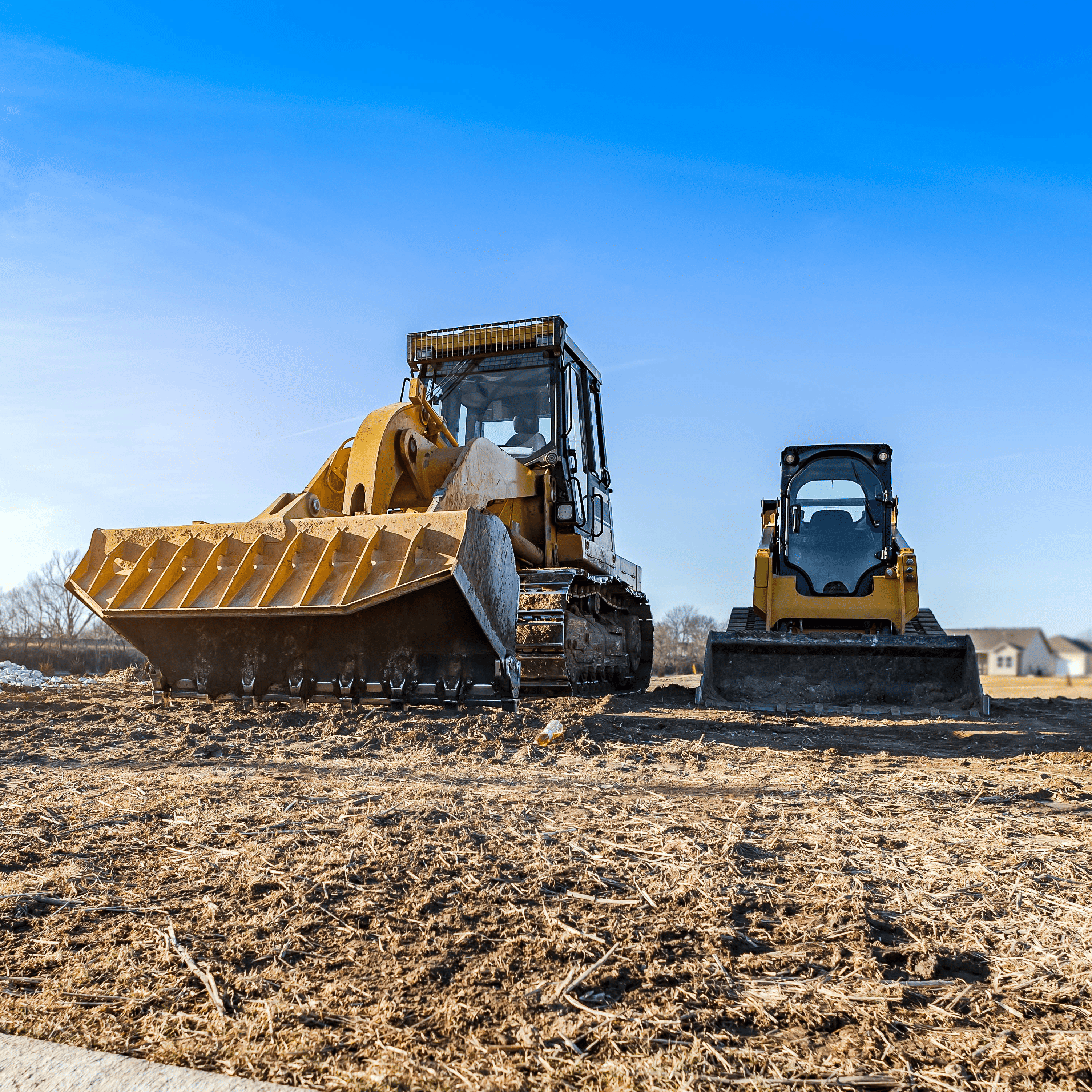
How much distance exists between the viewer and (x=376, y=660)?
22.9 ft

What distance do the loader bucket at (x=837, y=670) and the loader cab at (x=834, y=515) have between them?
1.86 m

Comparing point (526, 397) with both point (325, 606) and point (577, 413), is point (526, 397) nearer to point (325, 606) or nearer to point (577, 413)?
point (577, 413)

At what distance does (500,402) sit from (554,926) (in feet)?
27.5

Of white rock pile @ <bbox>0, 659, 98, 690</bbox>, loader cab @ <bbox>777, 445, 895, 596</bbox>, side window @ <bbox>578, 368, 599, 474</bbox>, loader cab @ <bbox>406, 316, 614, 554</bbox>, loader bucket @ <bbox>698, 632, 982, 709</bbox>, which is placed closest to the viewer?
loader bucket @ <bbox>698, 632, 982, 709</bbox>

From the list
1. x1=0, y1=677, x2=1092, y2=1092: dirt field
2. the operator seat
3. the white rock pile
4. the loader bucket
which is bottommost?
x1=0, y1=677, x2=1092, y2=1092: dirt field

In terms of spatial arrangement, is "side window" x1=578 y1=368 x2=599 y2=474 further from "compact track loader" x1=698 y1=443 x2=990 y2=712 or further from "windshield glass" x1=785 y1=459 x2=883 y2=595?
"windshield glass" x1=785 y1=459 x2=883 y2=595

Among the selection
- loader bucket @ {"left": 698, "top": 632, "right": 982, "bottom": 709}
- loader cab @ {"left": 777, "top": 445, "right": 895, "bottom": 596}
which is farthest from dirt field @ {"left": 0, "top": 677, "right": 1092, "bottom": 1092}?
loader cab @ {"left": 777, "top": 445, "right": 895, "bottom": 596}

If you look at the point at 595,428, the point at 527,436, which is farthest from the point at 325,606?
the point at 595,428

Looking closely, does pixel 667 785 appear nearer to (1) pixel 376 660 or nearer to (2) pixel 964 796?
(2) pixel 964 796

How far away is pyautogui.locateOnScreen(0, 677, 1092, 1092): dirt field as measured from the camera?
1.77 meters

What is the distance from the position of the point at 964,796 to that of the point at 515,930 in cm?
289

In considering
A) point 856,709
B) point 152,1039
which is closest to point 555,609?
point 856,709

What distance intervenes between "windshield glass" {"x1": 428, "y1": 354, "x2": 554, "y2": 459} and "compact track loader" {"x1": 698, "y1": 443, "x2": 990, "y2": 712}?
305 centimetres

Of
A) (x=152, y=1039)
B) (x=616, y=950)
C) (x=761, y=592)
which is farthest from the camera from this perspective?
(x=761, y=592)
